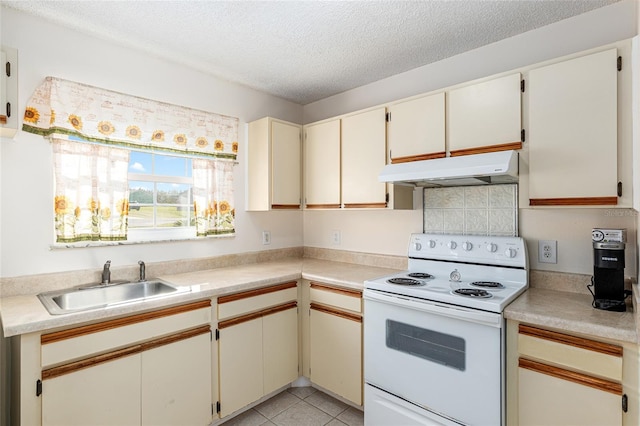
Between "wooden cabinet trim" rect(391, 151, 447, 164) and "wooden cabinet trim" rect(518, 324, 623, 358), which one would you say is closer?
"wooden cabinet trim" rect(518, 324, 623, 358)

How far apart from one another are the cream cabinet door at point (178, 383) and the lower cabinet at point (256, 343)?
0.11m

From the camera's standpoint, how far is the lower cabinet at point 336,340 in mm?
2232

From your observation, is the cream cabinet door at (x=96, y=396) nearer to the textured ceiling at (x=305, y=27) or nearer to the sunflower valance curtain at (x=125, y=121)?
the sunflower valance curtain at (x=125, y=121)

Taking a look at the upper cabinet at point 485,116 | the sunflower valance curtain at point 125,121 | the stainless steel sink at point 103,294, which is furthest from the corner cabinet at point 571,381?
the sunflower valance curtain at point 125,121

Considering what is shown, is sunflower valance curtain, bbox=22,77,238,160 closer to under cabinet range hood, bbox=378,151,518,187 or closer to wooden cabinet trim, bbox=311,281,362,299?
wooden cabinet trim, bbox=311,281,362,299

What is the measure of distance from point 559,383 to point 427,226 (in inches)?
49.2

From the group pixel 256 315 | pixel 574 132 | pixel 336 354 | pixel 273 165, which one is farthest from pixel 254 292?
pixel 574 132

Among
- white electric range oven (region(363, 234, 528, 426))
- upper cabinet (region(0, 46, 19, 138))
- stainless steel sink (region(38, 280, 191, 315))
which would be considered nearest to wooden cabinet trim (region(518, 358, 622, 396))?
white electric range oven (region(363, 234, 528, 426))

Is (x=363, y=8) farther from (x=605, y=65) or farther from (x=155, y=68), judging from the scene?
(x=155, y=68)

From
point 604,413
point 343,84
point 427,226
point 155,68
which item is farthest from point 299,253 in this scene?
point 604,413

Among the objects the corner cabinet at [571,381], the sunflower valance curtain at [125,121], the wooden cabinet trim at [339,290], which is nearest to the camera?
the corner cabinet at [571,381]

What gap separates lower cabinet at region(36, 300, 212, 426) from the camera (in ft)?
4.94

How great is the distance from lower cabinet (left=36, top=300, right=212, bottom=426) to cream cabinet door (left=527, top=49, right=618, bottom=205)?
209 cm

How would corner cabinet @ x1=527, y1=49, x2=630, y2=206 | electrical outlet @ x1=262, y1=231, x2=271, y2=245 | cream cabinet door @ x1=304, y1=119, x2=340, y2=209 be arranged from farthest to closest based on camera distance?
electrical outlet @ x1=262, y1=231, x2=271, y2=245 < cream cabinet door @ x1=304, y1=119, x2=340, y2=209 < corner cabinet @ x1=527, y1=49, x2=630, y2=206
